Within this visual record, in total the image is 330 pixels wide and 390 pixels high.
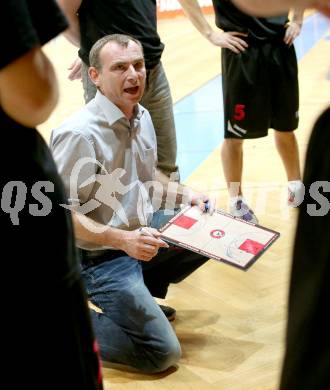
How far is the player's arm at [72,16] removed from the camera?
2666 millimetres

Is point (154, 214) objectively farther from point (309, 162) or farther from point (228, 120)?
point (309, 162)

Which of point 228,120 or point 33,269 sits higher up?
point 33,269

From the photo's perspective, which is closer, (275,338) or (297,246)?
(297,246)

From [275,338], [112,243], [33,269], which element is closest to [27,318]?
[33,269]

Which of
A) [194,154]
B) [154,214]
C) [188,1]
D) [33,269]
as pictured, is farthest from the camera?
[194,154]

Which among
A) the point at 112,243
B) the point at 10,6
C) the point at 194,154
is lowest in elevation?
the point at 194,154

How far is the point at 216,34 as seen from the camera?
3318mm

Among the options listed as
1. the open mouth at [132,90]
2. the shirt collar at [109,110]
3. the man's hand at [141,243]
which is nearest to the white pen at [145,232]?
the man's hand at [141,243]

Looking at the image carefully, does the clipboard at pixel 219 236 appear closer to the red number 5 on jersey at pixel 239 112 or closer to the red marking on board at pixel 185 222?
the red marking on board at pixel 185 222

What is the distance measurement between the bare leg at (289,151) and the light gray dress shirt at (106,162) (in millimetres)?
1159

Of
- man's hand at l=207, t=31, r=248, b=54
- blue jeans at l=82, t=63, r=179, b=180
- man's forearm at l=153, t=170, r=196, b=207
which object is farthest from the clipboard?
man's hand at l=207, t=31, r=248, b=54

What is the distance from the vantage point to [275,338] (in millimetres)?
2480

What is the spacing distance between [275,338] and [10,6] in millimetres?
1879

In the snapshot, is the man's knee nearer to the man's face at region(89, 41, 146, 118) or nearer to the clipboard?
the clipboard
